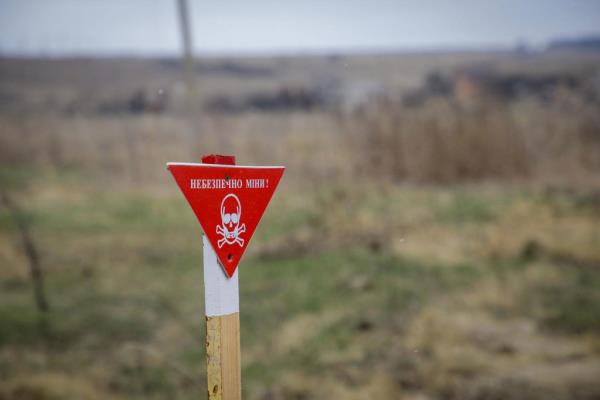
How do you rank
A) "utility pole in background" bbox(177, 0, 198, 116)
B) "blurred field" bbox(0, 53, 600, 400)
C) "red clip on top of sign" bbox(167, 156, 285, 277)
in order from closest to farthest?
"red clip on top of sign" bbox(167, 156, 285, 277)
"blurred field" bbox(0, 53, 600, 400)
"utility pole in background" bbox(177, 0, 198, 116)

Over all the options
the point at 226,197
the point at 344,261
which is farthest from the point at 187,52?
the point at 226,197

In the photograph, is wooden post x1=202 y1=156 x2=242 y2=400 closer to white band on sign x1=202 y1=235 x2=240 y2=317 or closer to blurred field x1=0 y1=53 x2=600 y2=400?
white band on sign x1=202 y1=235 x2=240 y2=317

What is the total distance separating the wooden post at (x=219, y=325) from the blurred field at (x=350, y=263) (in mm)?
1960

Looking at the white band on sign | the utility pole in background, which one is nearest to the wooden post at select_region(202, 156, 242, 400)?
the white band on sign

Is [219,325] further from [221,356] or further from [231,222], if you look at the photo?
[231,222]

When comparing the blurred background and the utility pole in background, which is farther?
the utility pole in background

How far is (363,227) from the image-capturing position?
7773mm

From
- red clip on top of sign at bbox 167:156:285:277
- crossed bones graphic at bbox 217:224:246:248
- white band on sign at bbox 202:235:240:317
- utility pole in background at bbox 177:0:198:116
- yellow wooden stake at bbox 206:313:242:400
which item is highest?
utility pole in background at bbox 177:0:198:116

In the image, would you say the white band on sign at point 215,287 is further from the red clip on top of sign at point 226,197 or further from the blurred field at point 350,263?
the blurred field at point 350,263

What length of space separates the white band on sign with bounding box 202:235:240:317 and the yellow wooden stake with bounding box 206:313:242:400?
2 cm

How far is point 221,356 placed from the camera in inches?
63.1

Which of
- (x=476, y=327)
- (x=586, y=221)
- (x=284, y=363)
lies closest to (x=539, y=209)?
Result: (x=586, y=221)

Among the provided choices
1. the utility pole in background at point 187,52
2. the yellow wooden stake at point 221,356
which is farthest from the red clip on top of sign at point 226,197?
the utility pole in background at point 187,52

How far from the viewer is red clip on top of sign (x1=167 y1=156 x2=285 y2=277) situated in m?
1.50
